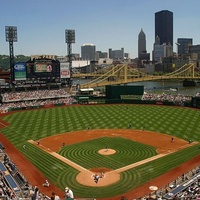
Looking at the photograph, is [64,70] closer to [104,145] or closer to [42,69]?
[42,69]

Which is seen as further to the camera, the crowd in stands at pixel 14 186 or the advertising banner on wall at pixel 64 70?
the advertising banner on wall at pixel 64 70

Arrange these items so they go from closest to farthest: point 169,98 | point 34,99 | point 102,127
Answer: point 102,127 → point 169,98 → point 34,99

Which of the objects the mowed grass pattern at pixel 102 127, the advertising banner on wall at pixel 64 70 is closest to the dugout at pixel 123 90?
the mowed grass pattern at pixel 102 127

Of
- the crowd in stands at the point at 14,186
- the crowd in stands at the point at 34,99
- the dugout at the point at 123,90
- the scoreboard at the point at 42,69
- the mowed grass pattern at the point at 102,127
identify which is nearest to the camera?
the crowd in stands at the point at 14,186

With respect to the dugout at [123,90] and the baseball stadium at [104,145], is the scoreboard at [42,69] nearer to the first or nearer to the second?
the baseball stadium at [104,145]

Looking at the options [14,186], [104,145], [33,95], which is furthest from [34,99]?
[14,186]
